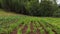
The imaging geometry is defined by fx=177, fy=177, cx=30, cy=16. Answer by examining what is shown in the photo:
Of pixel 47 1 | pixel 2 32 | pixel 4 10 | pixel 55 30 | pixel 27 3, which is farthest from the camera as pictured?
pixel 4 10

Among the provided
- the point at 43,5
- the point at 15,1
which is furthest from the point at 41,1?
the point at 15,1

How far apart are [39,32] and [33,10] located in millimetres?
10673

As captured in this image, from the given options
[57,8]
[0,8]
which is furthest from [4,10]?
[57,8]

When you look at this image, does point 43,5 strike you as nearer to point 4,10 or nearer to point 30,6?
point 30,6

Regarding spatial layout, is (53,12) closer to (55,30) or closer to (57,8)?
(57,8)

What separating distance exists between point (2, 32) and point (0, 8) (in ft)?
47.7

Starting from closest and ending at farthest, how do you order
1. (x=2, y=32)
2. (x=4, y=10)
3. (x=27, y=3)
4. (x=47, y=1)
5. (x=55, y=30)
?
(x=2, y=32) → (x=55, y=30) → (x=47, y=1) → (x=27, y=3) → (x=4, y=10)

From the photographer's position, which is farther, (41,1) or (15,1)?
(15,1)

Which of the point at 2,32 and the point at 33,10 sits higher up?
the point at 2,32

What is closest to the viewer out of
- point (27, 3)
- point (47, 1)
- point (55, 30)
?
point (55, 30)

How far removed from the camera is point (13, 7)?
856 inches

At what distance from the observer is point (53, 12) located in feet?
62.5

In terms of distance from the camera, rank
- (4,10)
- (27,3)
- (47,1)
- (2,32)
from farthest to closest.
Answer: (4,10), (27,3), (47,1), (2,32)

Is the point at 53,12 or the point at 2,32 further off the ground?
the point at 2,32
